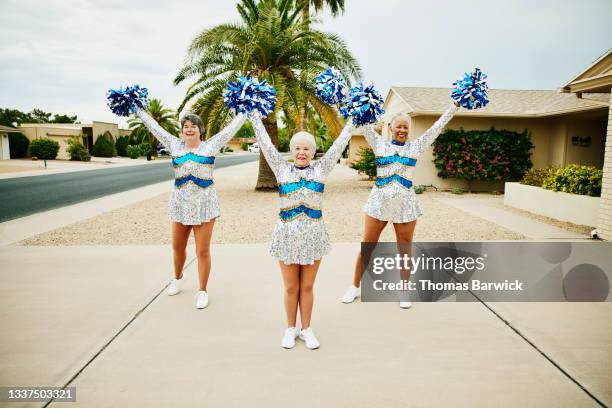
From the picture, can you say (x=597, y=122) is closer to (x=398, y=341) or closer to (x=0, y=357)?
(x=398, y=341)

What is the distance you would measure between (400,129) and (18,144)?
132ft

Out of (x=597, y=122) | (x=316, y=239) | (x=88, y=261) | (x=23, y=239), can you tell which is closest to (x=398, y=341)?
(x=316, y=239)

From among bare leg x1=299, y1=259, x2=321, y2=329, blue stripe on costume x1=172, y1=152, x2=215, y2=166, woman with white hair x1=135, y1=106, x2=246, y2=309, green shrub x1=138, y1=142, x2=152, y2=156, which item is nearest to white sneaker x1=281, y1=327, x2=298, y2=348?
bare leg x1=299, y1=259, x2=321, y2=329

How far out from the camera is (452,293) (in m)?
4.26

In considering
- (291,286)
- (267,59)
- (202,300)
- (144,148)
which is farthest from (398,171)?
(144,148)

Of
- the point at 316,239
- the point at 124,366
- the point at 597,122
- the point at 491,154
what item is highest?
the point at 597,122

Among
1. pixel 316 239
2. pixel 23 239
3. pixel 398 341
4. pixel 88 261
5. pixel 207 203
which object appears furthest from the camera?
pixel 23 239

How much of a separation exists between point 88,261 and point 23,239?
7.50ft

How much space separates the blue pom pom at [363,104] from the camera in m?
3.05

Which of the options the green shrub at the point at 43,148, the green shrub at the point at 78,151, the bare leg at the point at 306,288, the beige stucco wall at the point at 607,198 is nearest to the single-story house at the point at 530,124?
the beige stucco wall at the point at 607,198

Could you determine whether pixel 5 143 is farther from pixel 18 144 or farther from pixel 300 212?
pixel 300 212

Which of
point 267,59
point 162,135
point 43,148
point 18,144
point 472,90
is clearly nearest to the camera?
point 472,90

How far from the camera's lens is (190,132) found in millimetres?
3717

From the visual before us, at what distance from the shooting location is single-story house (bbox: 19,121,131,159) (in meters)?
37.7
